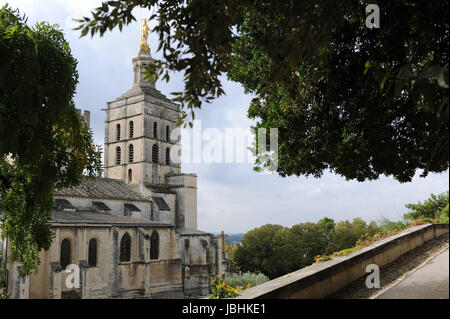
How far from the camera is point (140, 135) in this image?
158 feet

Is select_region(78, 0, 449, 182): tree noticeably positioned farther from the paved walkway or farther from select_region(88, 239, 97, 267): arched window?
select_region(88, 239, 97, 267): arched window

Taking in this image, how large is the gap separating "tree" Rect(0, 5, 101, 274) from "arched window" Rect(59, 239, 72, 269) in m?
19.5

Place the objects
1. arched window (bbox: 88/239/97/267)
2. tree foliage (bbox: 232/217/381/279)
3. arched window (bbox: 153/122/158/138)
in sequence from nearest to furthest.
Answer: arched window (bbox: 88/239/97/267), tree foliage (bbox: 232/217/381/279), arched window (bbox: 153/122/158/138)

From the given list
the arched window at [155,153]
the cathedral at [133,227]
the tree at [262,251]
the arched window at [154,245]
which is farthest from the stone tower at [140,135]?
the tree at [262,251]

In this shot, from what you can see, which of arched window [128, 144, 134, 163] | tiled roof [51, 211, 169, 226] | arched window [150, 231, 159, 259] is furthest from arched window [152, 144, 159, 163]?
arched window [150, 231, 159, 259]

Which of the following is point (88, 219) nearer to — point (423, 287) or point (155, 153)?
point (155, 153)

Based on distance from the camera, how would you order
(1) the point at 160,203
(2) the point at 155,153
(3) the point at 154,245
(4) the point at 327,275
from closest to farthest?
1. (4) the point at 327,275
2. (3) the point at 154,245
3. (1) the point at 160,203
4. (2) the point at 155,153

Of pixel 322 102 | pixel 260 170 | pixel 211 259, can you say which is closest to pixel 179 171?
pixel 211 259

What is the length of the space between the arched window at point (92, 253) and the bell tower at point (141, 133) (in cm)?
1823

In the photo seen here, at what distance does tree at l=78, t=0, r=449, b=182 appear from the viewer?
3295mm

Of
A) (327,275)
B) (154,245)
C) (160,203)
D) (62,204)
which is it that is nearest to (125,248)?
(154,245)

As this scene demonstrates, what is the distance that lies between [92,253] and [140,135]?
22503mm

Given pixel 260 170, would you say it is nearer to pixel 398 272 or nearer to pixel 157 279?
pixel 398 272

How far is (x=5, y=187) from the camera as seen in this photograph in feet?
24.8
